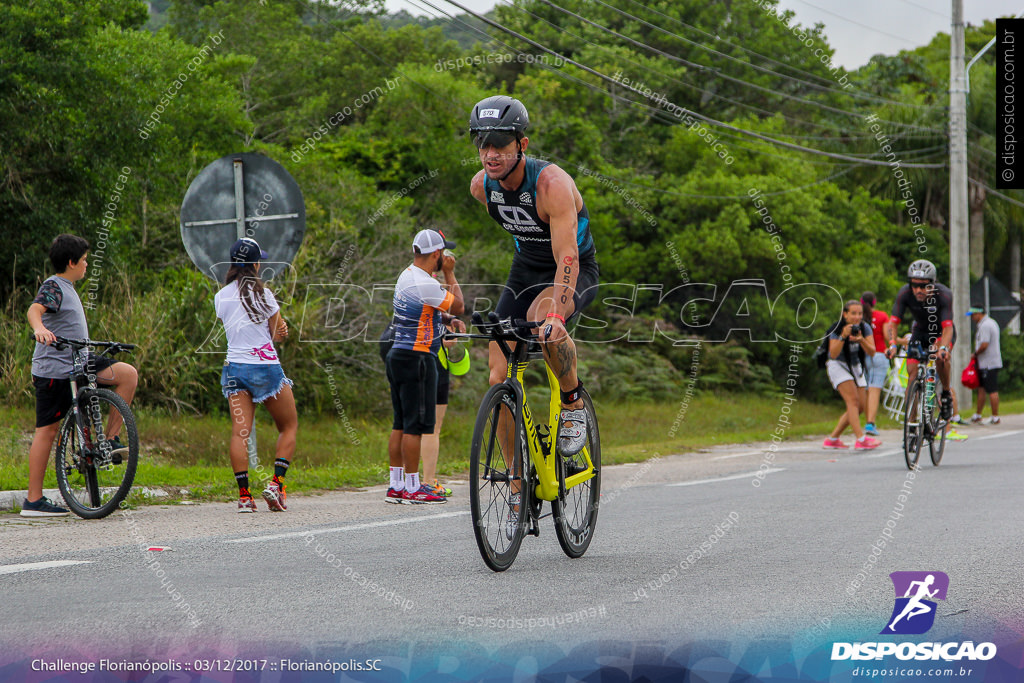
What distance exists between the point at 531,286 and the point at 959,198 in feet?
64.9

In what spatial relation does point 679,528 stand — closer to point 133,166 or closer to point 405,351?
point 405,351

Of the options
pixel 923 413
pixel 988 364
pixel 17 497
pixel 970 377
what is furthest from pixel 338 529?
pixel 970 377

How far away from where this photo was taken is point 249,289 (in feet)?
26.5

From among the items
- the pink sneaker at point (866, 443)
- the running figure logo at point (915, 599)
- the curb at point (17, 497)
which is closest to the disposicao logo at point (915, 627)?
the running figure logo at point (915, 599)

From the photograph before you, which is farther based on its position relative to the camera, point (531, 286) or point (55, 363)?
point (55, 363)

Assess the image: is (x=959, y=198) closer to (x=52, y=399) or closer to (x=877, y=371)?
(x=877, y=371)

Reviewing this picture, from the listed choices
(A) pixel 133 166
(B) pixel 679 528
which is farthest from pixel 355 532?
(A) pixel 133 166

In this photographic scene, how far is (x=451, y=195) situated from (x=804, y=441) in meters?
9.79

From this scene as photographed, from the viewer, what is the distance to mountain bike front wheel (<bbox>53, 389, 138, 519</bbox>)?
777cm

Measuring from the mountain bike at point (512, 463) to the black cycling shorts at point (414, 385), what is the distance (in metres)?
3.09

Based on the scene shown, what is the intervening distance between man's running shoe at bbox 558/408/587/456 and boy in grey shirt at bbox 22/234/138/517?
11.8 feet

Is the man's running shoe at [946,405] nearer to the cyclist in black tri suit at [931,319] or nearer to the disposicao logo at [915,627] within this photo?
the cyclist in black tri suit at [931,319]

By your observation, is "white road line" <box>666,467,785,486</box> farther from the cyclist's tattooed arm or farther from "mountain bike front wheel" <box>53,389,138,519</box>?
the cyclist's tattooed arm

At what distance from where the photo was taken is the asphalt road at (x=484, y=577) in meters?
4.23
